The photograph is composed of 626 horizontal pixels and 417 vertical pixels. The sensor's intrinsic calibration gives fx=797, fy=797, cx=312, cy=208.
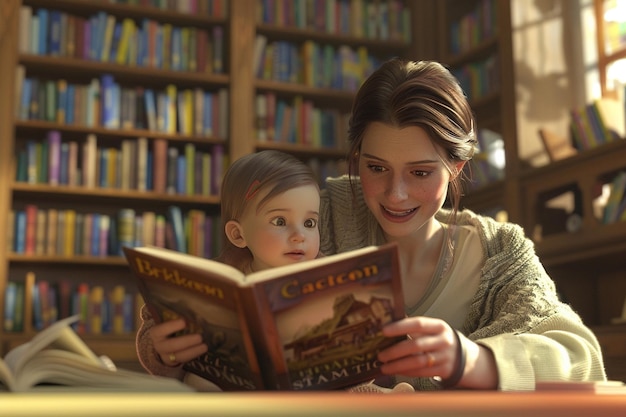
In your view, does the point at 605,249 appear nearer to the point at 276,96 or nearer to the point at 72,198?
the point at 276,96

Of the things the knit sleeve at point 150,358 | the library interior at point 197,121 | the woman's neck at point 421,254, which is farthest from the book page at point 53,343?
the library interior at point 197,121

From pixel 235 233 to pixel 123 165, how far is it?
8.71 feet

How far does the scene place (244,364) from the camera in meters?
0.95

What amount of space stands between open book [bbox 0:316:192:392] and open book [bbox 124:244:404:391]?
0.13m

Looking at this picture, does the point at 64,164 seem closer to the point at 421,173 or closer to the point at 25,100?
the point at 25,100

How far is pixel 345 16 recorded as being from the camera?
15.0ft

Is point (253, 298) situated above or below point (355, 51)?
below

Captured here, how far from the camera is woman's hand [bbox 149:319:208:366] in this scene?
1010 mm

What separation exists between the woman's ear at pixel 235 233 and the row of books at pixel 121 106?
8.87ft

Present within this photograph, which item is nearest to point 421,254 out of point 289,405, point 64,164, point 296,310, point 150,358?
point 150,358

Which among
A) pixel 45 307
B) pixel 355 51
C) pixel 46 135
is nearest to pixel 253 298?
pixel 45 307

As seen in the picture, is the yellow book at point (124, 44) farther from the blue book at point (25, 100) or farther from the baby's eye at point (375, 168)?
the baby's eye at point (375, 168)

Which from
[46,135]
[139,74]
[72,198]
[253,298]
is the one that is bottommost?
[253,298]

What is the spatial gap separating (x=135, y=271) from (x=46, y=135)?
3291mm
